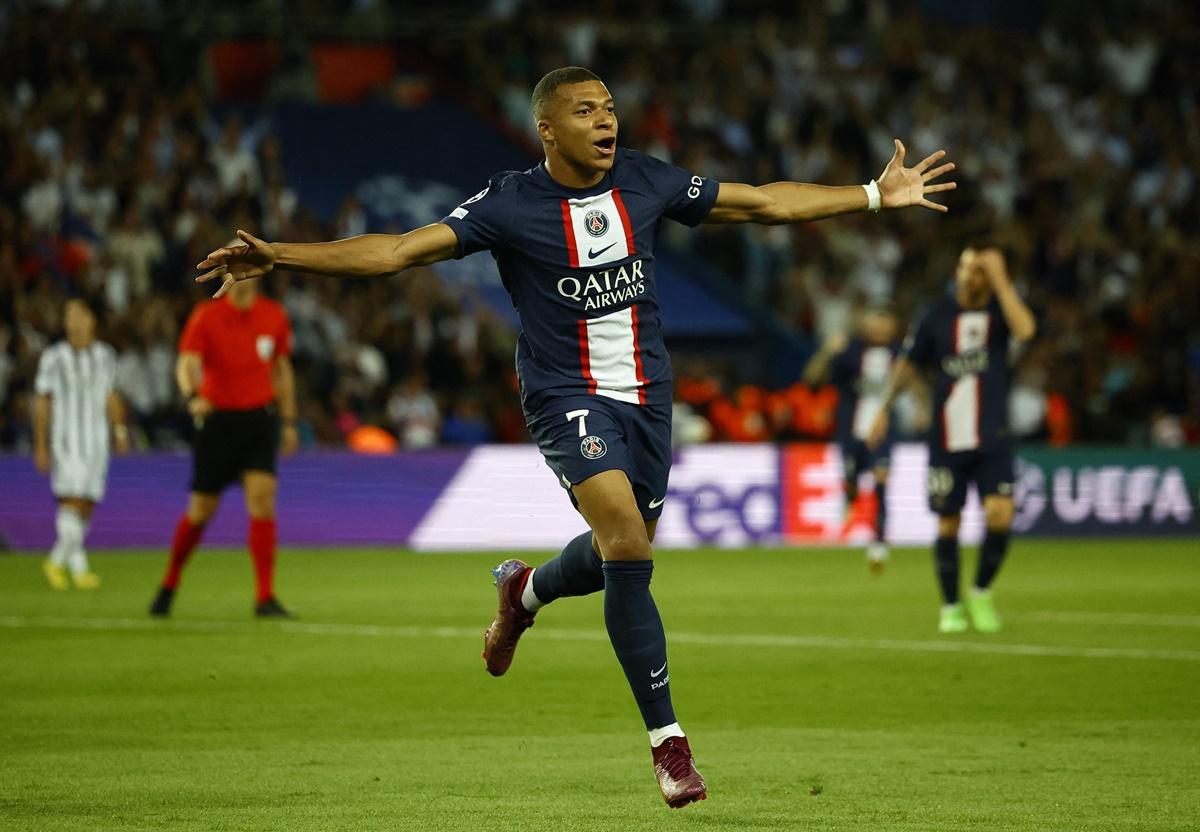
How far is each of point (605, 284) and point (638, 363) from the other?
11.6 inches

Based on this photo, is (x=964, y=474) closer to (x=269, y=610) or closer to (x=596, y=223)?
(x=269, y=610)

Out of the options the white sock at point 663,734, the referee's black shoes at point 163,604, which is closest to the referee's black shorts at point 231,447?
the referee's black shoes at point 163,604

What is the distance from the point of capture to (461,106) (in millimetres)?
30125

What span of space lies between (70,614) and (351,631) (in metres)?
2.29

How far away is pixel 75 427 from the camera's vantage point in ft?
52.1

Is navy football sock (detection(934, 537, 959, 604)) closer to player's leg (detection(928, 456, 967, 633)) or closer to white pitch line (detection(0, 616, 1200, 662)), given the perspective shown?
player's leg (detection(928, 456, 967, 633))

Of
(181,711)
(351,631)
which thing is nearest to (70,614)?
(351,631)

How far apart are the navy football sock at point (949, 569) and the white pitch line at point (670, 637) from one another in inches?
22.2

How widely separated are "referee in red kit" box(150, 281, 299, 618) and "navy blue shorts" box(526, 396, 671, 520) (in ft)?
19.8

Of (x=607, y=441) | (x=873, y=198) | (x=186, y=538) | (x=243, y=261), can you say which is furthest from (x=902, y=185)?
(x=186, y=538)

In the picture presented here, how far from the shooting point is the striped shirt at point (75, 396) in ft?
52.0

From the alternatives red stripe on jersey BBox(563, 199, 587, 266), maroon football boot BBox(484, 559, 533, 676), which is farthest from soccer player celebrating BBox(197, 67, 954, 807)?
maroon football boot BBox(484, 559, 533, 676)

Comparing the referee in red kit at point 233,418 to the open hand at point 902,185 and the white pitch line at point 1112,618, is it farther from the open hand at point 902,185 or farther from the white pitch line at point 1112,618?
the open hand at point 902,185

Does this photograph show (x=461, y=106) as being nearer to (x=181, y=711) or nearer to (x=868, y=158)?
(x=868, y=158)
